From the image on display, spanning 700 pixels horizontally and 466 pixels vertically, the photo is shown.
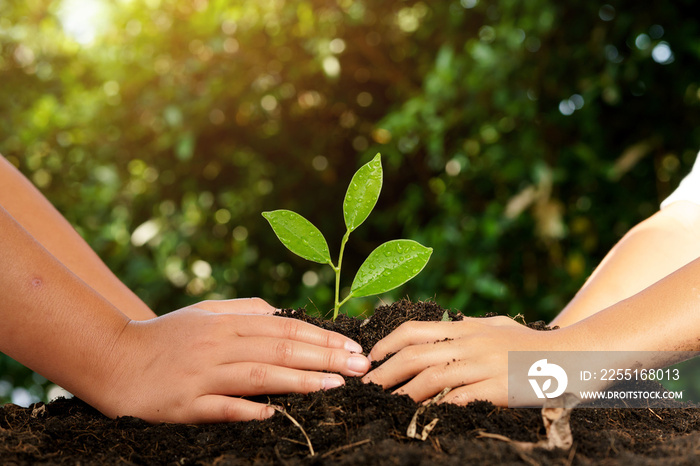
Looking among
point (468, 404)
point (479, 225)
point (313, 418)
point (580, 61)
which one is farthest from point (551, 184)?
point (313, 418)

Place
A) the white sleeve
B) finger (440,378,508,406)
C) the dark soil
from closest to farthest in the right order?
the dark soil < finger (440,378,508,406) < the white sleeve

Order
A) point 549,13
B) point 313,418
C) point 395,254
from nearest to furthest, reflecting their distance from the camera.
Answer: point 313,418
point 395,254
point 549,13

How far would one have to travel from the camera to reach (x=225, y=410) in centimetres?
79

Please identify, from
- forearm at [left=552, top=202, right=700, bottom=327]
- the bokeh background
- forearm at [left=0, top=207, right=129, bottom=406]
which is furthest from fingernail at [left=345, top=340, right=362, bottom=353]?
the bokeh background

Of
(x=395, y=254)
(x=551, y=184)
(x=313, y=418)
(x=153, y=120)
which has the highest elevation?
(x=153, y=120)

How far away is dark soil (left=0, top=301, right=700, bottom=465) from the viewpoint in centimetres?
63

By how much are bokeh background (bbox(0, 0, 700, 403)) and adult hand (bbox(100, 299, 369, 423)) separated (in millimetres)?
930

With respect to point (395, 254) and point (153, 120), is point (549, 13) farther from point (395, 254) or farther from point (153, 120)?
point (153, 120)

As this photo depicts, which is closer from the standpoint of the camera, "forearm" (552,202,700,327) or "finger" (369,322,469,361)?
"finger" (369,322,469,361)

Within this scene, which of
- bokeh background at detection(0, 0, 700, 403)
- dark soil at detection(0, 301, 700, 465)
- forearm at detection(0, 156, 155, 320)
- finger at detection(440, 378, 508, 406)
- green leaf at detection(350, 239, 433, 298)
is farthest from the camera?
bokeh background at detection(0, 0, 700, 403)

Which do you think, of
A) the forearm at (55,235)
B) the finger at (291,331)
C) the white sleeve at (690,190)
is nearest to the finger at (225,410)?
the finger at (291,331)

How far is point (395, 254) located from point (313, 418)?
309 millimetres

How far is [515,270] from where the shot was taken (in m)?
2.02
